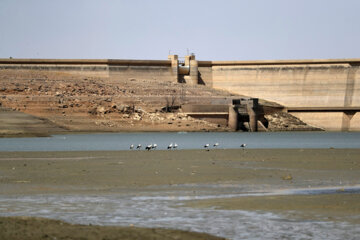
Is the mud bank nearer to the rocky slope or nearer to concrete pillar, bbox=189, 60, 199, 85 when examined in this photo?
the rocky slope

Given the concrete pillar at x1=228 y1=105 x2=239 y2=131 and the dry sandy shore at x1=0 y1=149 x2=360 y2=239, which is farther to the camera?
the concrete pillar at x1=228 y1=105 x2=239 y2=131

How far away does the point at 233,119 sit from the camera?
99.4 m

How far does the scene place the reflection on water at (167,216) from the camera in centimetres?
1558

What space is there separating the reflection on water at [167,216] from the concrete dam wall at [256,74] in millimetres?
99743

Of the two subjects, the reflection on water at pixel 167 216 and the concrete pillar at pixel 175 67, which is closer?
the reflection on water at pixel 167 216

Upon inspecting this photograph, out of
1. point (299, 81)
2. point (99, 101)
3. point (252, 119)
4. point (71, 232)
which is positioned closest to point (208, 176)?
point (71, 232)

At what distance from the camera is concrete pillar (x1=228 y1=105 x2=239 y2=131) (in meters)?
99.1

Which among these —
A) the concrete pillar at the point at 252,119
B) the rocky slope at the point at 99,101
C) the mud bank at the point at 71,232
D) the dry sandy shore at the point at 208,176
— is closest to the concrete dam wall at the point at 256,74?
the rocky slope at the point at 99,101

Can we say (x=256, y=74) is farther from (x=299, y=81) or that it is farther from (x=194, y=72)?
(x=194, y=72)

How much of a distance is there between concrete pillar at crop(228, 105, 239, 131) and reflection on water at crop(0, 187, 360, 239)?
3084 inches

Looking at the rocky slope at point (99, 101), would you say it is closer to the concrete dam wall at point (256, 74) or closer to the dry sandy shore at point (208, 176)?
the concrete dam wall at point (256, 74)

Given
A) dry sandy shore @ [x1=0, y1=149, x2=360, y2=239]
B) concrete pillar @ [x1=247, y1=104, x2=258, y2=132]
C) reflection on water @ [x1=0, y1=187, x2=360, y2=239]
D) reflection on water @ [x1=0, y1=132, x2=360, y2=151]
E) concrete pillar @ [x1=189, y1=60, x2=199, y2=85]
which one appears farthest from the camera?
concrete pillar @ [x1=189, y1=60, x2=199, y2=85]

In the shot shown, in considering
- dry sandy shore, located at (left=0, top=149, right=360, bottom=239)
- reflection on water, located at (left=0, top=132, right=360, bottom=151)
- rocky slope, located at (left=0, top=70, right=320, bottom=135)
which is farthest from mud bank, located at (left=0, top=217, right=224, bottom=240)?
rocky slope, located at (left=0, top=70, right=320, bottom=135)

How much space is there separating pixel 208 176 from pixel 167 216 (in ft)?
31.2
